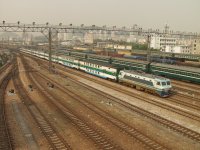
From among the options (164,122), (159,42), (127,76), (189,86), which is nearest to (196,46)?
(159,42)

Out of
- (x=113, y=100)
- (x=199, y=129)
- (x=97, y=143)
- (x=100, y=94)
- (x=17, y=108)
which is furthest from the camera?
(x=100, y=94)

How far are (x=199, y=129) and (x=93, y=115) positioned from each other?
11.1m

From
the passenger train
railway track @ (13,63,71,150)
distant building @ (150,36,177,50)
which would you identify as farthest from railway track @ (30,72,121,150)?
distant building @ (150,36,177,50)

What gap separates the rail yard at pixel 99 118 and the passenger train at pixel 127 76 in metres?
1.07

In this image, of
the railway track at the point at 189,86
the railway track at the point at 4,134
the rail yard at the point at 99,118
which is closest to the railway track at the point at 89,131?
the rail yard at the point at 99,118

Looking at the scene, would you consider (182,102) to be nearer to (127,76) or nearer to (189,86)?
(189,86)

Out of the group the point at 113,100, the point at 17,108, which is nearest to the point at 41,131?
the point at 17,108

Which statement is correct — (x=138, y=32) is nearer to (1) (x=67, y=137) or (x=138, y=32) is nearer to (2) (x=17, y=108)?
(2) (x=17, y=108)

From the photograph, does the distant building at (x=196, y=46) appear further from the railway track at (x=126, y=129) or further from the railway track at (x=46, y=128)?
the railway track at (x=46, y=128)

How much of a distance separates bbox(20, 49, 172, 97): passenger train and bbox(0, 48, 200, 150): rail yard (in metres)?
1.07

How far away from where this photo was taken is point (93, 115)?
28422mm

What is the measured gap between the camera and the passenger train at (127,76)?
1433 inches

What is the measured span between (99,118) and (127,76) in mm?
17574

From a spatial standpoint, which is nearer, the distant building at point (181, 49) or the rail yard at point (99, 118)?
the rail yard at point (99, 118)
